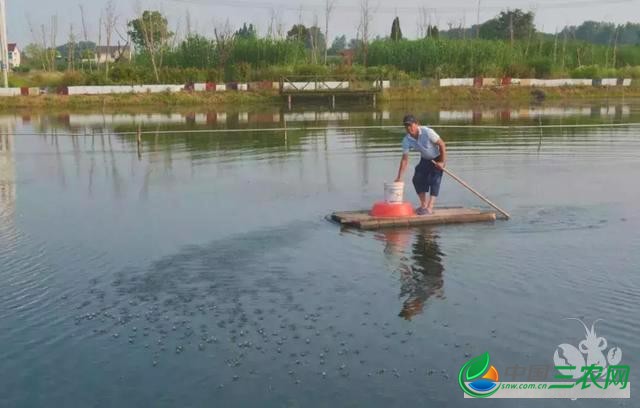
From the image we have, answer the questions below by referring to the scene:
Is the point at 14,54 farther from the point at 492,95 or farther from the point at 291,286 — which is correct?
the point at 291,286

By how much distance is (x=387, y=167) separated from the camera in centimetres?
1961

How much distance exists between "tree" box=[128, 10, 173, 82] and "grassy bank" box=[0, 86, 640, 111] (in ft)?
15.2

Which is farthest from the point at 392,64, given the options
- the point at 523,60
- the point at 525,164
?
the point at 525,164

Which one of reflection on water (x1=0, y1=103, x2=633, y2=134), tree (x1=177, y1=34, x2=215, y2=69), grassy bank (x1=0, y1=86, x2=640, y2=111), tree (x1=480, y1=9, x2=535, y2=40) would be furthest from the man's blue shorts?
Answer: tree (x1=480, y1=9, x2=535, y2=40)

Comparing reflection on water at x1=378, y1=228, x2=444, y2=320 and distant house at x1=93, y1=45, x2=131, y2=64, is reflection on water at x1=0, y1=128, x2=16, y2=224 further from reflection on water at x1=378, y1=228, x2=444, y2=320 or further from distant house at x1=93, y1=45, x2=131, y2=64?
distant house at x1=93, y1=45, x2=131, y2=64

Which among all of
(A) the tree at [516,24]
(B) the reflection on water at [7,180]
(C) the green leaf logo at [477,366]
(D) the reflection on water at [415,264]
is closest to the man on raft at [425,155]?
(D) the reflection on water at [415,264]

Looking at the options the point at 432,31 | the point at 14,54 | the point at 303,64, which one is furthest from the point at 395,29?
the point at 14,54

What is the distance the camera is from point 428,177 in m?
12.4

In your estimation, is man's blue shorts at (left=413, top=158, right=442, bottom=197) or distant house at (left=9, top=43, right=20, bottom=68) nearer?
man's blue shorts at (left=413, top=158, right=442, bottom=197)

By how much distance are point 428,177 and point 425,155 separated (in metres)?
0.35

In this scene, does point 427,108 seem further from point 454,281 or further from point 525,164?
point 454,281

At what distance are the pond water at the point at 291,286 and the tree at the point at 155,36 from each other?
1619 inches

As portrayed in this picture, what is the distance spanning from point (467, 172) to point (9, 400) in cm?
1339

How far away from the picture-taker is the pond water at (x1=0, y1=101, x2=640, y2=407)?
6.69 m
